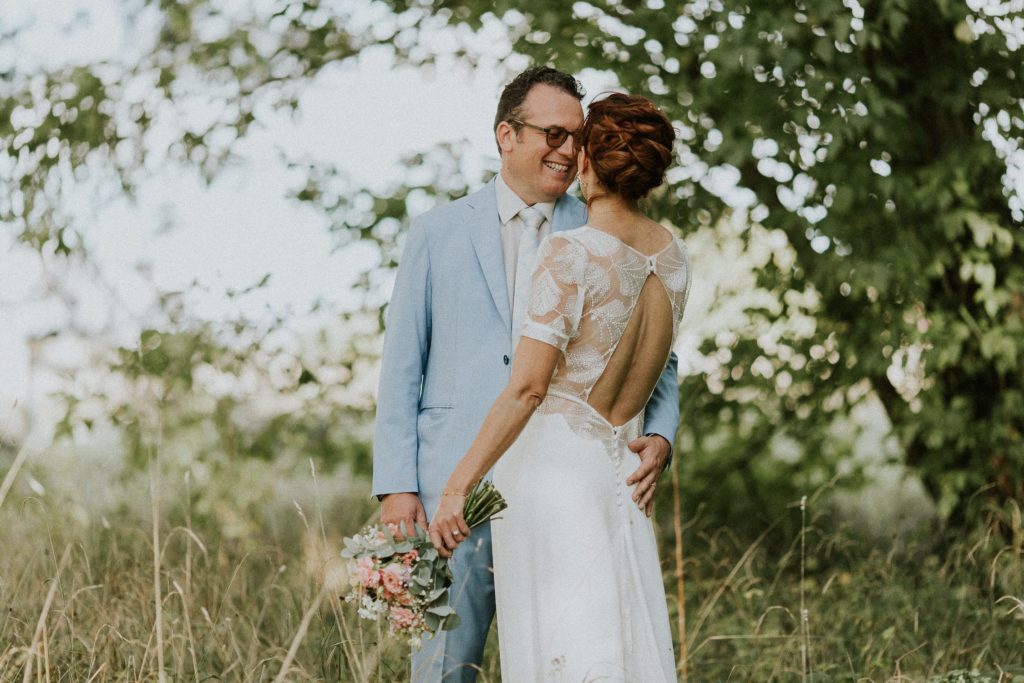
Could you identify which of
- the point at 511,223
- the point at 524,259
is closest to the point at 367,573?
the point at 524,259

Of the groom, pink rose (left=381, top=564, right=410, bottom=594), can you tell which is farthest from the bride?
the groom

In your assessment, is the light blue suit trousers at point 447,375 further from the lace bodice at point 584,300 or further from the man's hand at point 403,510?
the lace bodice at point 584,300

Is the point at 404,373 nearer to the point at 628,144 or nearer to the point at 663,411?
the point at 663,411

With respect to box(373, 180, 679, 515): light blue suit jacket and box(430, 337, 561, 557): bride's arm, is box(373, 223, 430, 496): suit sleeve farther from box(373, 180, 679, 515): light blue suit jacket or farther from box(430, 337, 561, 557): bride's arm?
box(430, 337, 561, 557): bride's arm

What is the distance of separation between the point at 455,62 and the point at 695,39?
1.68 m

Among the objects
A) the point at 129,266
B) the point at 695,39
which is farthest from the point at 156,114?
the point at 695,39

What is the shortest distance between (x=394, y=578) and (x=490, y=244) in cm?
105

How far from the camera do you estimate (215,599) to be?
4.80 metres

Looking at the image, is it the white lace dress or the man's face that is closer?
the white lace dress

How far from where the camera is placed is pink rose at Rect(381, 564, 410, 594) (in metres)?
2.56

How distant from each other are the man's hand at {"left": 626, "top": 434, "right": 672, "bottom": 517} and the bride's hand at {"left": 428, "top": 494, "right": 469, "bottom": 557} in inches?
16.2

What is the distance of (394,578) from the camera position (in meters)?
2.56

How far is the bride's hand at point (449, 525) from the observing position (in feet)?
8.58

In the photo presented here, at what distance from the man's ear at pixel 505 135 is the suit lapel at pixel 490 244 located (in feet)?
0.38
